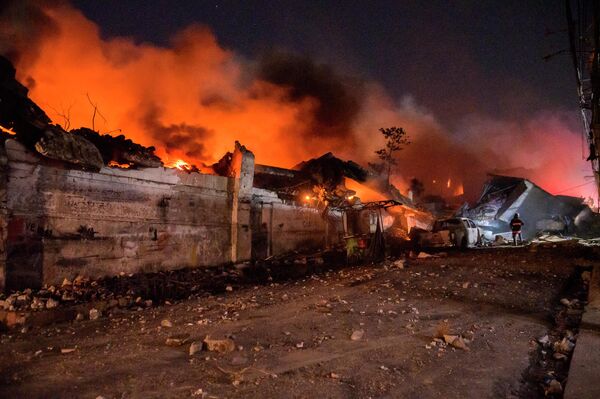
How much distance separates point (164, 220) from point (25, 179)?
10.4 feet

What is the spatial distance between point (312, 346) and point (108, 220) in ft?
20.7

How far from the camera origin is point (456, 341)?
13.4ft

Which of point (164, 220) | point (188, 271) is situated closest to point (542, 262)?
point (188, 271)

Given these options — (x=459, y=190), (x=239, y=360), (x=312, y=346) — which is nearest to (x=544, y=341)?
(x=312, y=346)

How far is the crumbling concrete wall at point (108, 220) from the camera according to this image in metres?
7.05

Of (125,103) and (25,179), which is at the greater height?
(125,103)

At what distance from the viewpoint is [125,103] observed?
65.3 ft

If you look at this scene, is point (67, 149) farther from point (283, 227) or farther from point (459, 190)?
point (459, 190)

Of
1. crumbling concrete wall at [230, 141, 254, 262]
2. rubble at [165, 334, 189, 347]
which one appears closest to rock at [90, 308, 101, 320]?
rubble at [165, 334, 189, 347]

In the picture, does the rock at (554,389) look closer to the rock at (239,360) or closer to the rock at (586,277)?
the rock at (239,360)

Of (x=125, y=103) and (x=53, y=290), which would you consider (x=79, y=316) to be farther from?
(x=125, y=103)

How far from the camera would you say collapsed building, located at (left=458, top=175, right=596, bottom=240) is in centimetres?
2392

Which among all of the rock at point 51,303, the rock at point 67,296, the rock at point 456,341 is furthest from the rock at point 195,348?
the rock at point 67,296

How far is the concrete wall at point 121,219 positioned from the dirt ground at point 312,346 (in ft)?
7.09
